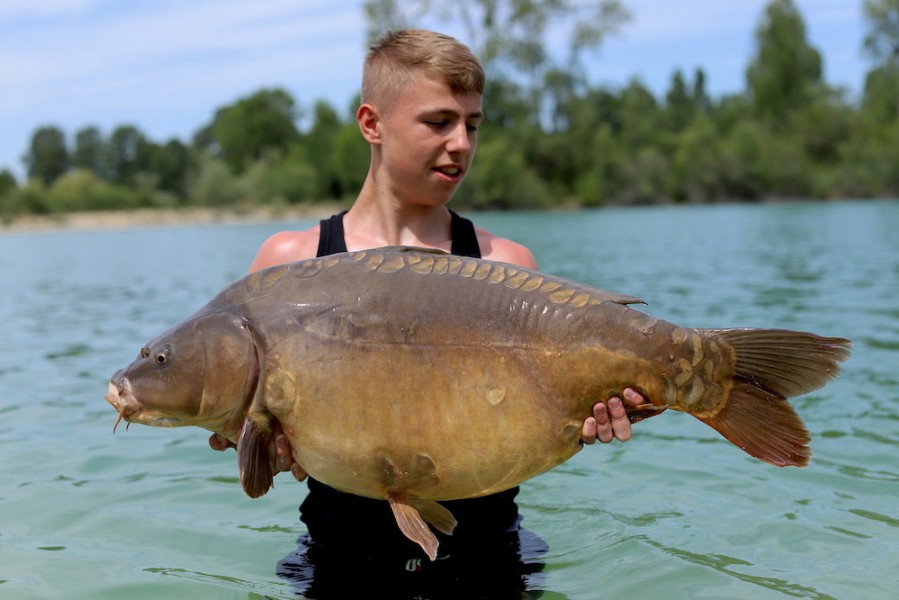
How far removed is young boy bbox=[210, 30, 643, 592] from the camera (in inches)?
143

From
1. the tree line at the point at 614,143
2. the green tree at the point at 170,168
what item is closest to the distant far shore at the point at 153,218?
the tree line at the point at 614,143

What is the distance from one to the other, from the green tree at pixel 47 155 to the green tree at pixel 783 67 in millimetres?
77819

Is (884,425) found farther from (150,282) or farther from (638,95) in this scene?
(638,95)

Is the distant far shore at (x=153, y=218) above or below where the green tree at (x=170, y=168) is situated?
below

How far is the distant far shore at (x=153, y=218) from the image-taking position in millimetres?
67375

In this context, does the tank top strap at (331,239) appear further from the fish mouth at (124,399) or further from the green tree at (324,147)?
the green tree at (324,147)

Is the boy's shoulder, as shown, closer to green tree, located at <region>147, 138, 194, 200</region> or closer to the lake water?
the lake water

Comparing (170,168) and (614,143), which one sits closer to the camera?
(614,143)

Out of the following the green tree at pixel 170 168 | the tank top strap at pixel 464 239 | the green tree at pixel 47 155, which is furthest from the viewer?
the green tree at pixel 47 155

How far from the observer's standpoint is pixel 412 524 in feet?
9.80

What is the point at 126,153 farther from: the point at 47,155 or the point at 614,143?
the point at 614,143

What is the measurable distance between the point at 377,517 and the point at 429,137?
55.6 inches

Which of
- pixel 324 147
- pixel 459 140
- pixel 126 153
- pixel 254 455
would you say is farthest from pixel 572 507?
pixel 126 153

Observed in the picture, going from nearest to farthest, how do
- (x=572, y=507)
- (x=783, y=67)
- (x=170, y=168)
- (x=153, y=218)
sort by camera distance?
(x=572, y=507) → (x=153, y=218) → (x=783, y=67) → (x=170, y=168)
